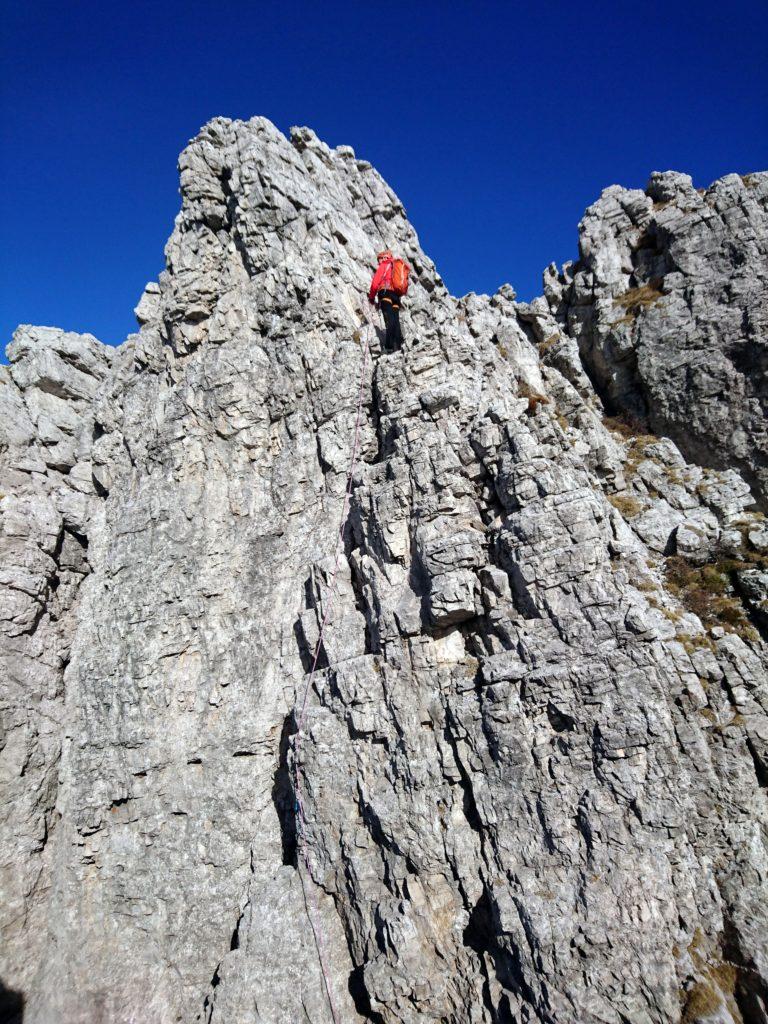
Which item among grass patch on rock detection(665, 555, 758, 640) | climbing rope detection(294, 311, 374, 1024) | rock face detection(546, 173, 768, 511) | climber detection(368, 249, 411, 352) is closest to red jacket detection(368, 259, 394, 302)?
climber detection(368, 249, 411, 352)

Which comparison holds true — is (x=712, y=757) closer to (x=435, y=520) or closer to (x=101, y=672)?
(x=435, y=520)

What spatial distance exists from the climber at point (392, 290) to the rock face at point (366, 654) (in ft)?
4.60

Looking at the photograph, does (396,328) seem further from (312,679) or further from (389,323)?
(312,679)

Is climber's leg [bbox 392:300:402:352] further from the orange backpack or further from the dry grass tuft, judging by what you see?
the dry grass tuft

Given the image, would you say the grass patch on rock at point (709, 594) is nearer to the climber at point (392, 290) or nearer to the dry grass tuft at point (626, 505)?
the dry grass tuft at point (626, 505)

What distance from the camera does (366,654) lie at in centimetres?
1975

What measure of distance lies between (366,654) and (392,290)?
18.5 metres

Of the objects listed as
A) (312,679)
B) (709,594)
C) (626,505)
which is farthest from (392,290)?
(709,594)

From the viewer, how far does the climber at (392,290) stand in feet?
87.8

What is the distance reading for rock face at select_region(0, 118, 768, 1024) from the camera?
1480 cm

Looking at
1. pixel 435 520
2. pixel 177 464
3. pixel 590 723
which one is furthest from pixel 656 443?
pixel 177 464

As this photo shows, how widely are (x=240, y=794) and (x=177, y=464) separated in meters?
15.1

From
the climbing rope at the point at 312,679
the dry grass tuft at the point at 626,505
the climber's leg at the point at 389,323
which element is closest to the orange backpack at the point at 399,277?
the climber's leg at the point at 389,323

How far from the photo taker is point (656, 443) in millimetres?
27016
